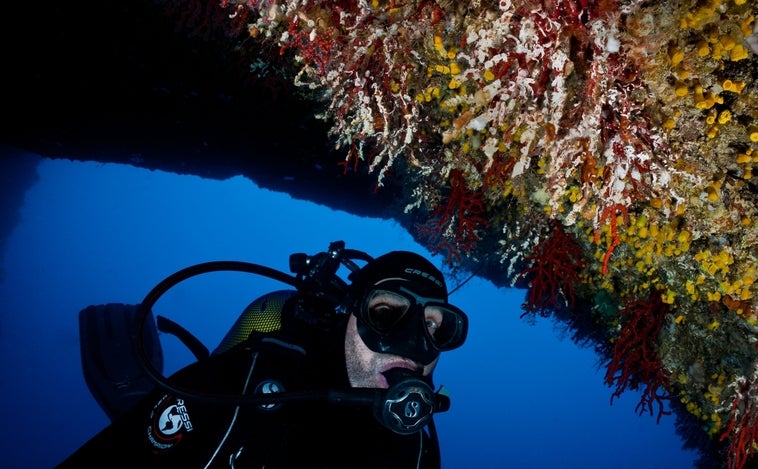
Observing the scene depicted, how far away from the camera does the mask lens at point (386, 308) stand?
121 inches

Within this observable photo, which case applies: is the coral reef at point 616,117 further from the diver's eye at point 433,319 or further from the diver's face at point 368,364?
the diver's face at point 368,364

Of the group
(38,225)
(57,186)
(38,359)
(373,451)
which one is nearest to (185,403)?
(373,451)

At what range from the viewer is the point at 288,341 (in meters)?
2.97

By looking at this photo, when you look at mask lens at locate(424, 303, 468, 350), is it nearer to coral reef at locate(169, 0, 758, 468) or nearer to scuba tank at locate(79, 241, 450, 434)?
scuba tank at locate(79, 241, 450, 434)

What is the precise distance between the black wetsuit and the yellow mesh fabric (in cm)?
58

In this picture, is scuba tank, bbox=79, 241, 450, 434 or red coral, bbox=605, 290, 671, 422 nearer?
scuba tank, bbox=79, 241, 450, 434

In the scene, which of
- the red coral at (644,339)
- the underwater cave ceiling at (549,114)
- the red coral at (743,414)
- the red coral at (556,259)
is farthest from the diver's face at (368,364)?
the red coral at (644,339)

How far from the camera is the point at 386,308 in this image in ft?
10.5

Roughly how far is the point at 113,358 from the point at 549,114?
32.1 ft

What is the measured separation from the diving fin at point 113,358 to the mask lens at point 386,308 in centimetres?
Answer: 602

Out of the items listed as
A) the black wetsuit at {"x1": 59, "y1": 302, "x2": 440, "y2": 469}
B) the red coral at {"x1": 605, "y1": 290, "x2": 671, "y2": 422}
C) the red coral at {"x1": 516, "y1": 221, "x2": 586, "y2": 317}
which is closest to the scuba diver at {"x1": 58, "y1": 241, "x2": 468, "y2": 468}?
the black wetsuit at {"x1": 59, "y1": 302, "x2": 440, "y2": 469}

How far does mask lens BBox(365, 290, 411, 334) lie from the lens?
3.08 metres

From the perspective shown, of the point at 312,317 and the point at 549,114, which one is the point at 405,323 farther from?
the point at 549,114

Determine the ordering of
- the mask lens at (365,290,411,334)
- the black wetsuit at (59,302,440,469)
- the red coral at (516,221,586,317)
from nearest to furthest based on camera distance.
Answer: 1. the black wetsuit at (59,302,440,469)
2. the mask lens at (365,290,411,334)
3. the red coral at (516,221,586,317)
